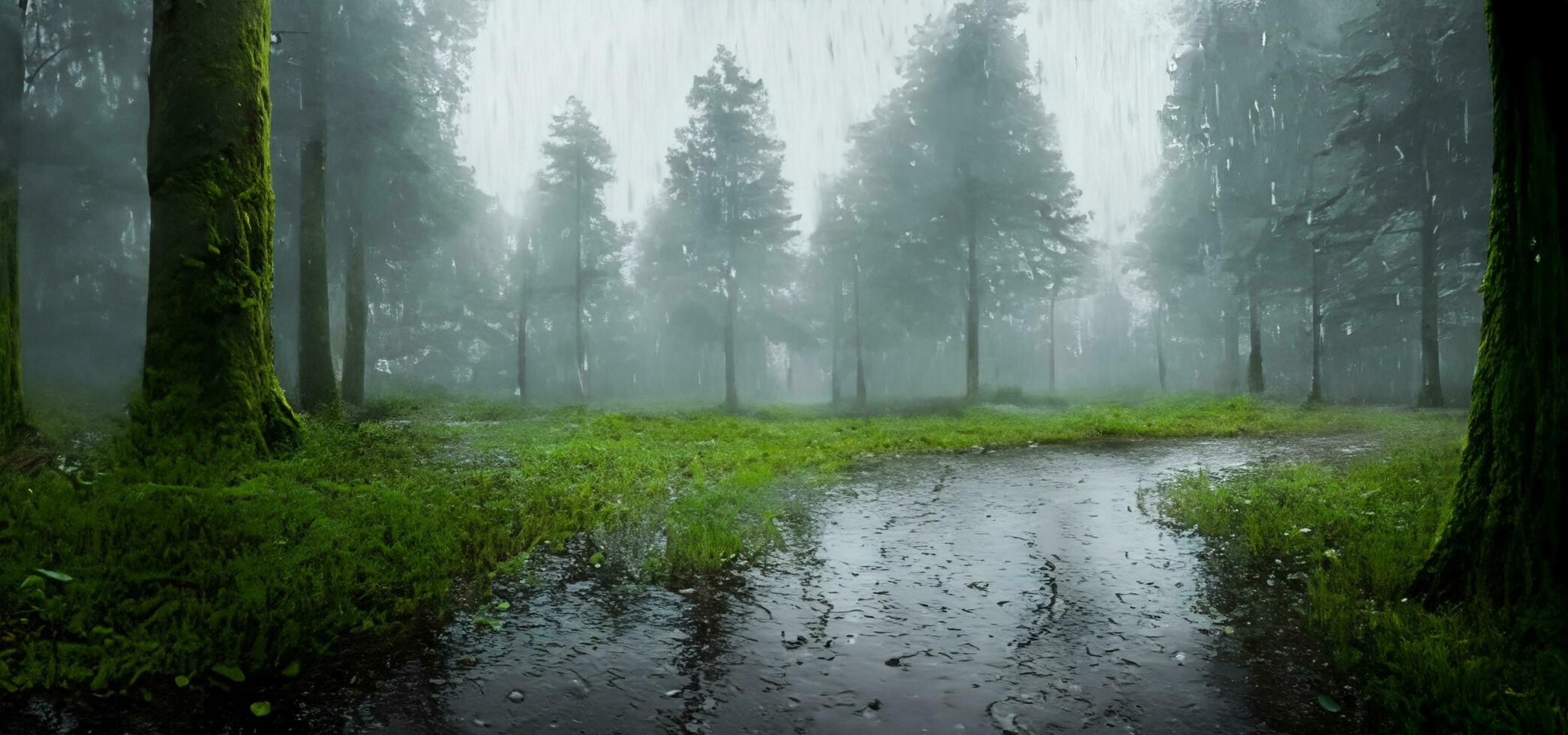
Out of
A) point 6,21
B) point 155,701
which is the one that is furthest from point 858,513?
point 6,21

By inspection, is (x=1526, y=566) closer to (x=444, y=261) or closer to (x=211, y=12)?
(x=211, y=12)

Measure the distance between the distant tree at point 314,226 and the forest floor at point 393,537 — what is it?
4.32 metres

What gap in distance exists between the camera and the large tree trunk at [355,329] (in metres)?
18.9

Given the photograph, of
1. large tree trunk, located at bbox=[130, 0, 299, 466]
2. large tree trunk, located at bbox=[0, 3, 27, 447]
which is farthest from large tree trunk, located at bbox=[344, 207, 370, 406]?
large tree trunk, located at bbox=[130, 0, 299, 466]

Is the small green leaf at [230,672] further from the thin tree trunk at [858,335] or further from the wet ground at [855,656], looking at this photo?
the thin tree trunk at [858,335]

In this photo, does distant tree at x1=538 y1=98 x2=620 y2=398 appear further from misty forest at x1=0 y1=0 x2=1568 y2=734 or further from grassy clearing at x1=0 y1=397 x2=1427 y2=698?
grassy clearing at x1=0 y1=397 x2=1427 y2=698

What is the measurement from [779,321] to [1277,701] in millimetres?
31921

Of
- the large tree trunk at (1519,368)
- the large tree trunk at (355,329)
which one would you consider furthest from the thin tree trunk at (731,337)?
the large tree trunk at (1519,368)

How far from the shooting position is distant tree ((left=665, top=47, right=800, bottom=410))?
29.4m

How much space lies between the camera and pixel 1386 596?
4.50m

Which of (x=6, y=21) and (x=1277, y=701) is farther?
(x=6, y=21)

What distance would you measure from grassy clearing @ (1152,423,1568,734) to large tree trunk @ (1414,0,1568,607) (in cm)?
29

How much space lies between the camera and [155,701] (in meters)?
3.18

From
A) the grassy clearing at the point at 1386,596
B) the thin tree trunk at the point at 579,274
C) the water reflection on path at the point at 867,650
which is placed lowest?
the water reflection on path at the point at 867,650
